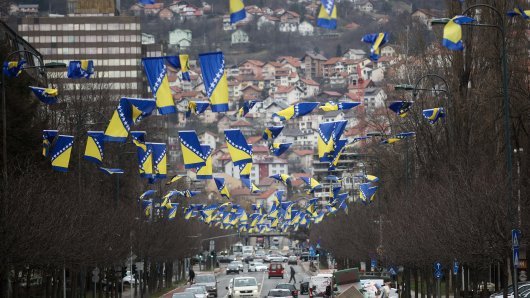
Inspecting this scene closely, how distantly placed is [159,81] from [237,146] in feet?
33.6

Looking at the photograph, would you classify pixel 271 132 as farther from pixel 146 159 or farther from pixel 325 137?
pixel 146 159

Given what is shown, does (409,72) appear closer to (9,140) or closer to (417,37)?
(417,37)

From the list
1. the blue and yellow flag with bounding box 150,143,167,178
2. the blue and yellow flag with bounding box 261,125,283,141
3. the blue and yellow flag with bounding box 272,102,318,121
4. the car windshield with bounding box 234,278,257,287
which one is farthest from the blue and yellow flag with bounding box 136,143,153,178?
the car windshield with bounding box 234,278,257,287

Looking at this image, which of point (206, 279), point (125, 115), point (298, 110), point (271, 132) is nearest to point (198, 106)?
point (125, 115)

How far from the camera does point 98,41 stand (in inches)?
7648

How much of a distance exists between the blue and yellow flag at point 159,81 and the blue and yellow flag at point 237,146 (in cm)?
874

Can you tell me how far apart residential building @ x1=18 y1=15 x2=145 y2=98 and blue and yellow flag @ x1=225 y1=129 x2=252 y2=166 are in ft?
473

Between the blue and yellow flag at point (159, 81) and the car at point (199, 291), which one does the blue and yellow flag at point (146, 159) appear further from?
the blue and yellow flag at point (159, 81)

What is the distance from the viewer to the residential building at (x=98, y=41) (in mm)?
192125

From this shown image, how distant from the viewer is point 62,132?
6438 cm

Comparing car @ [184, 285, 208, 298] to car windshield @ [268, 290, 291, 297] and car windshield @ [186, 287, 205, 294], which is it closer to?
car windshield @ [186, 287, 205, 294]

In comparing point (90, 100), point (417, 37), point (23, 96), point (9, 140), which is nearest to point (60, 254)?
point (9, 140)

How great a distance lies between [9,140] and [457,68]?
60.2ft

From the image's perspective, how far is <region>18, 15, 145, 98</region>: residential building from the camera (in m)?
192
